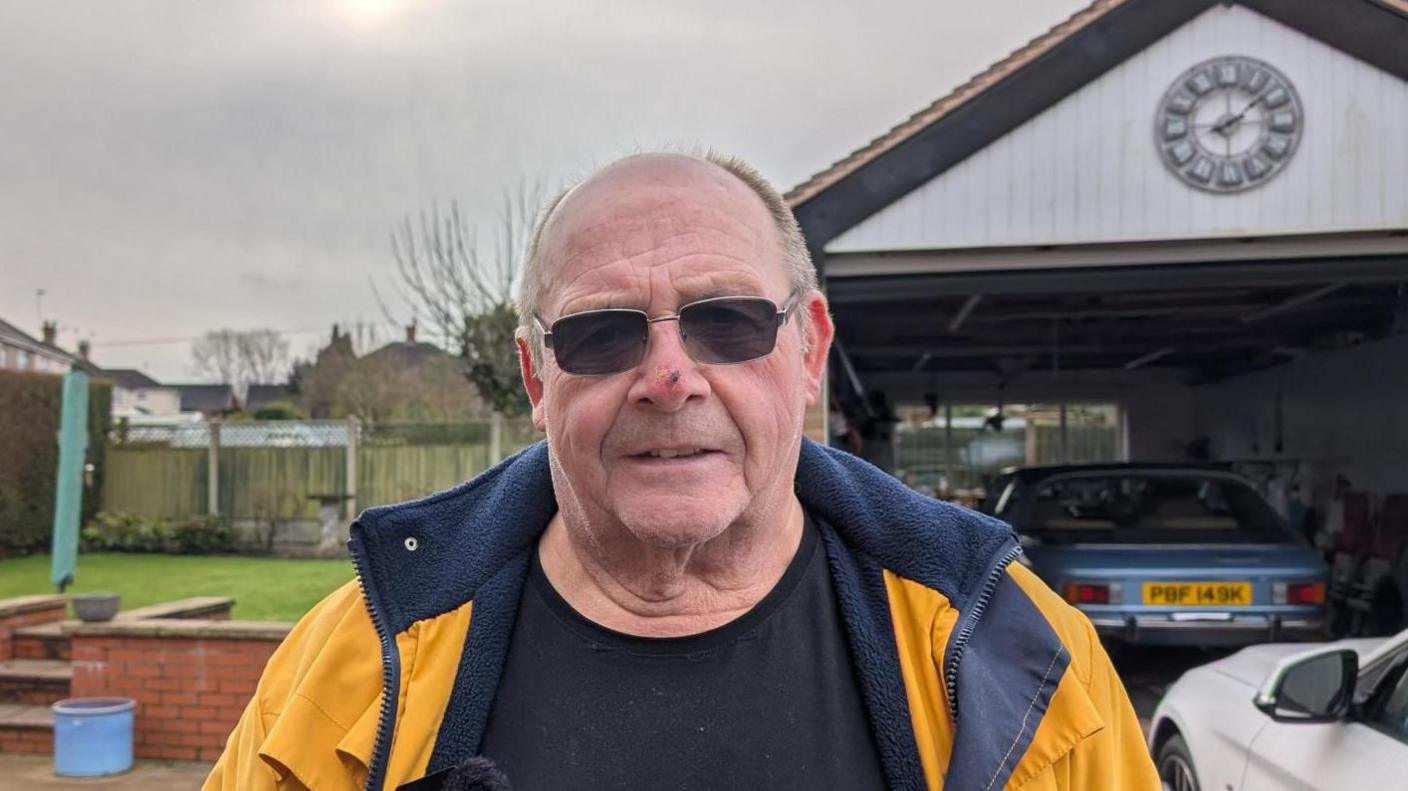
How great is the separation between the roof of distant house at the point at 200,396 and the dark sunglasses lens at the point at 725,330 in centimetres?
6756

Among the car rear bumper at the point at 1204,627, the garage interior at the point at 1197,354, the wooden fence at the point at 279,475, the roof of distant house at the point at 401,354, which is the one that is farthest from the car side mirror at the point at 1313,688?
the roof of distant house at the point at 401,354

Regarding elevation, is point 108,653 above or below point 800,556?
below

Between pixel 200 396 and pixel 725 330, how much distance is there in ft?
250

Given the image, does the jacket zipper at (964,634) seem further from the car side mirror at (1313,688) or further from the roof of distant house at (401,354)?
the roof of distant house at (401,354)

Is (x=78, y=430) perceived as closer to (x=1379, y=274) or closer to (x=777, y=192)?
(x=777, y=192)

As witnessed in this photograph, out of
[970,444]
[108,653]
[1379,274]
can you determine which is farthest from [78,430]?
[970,444]

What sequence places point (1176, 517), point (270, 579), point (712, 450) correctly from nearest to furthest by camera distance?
1. point (712, 450)
2. point (1176, 517)
3. point (270, 579)

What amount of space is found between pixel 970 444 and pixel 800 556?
76.2 ft

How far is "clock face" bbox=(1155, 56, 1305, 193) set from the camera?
6.98m

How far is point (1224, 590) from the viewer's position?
7.00 metres

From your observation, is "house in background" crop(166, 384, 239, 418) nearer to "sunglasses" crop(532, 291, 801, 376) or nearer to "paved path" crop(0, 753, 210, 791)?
"paved path" crop(0, 753, 210, 791)

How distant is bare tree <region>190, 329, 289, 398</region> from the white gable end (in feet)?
161

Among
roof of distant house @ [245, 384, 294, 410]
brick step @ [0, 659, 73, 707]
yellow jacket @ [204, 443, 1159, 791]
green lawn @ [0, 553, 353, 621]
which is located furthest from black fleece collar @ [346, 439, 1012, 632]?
roof of distant house @ [245, 384, 294, 410]

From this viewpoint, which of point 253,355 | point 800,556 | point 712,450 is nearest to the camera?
point 712,450
